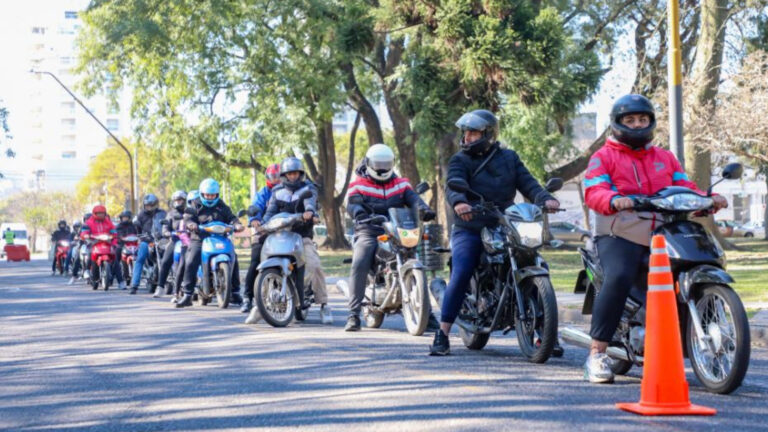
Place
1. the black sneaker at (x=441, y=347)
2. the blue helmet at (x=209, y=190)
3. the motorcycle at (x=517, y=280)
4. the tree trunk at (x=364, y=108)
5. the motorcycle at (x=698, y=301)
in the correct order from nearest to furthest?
the motorcycle at (x=698, y=301) → the motorcycle at (x=517, y=280) → the black sneaker at (x=441, y=347) → the blue helmet at (x=209, y=190) → the tree trunk at (x=364, y=108)

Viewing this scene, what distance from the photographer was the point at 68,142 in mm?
158000

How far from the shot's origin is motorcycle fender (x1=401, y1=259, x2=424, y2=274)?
10.3m

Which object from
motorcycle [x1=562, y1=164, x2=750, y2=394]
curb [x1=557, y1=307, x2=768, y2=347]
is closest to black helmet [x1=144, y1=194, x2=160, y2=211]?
curb [x1=557, y1=307, x2=768, y2=347]

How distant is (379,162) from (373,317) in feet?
5.60

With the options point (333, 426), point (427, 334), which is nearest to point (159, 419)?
point (333, 426)

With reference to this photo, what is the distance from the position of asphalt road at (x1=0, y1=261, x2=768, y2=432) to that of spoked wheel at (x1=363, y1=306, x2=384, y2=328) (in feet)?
0.63

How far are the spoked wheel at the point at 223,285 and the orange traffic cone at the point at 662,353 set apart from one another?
9574mm

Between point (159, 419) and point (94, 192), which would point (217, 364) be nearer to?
point (159, 419)

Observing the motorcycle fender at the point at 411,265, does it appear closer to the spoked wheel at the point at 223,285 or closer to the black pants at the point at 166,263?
the spoked wheel at the point at 223,285

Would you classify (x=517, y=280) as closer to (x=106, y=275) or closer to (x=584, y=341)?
(x=584, y=341)

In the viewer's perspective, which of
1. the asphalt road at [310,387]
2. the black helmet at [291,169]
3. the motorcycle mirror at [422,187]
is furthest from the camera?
the black helmet at [291,169]

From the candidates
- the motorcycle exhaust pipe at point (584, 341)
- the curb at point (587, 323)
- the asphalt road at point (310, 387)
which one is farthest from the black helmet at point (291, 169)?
the motorcycle exhaust pipe at point (584, 341)

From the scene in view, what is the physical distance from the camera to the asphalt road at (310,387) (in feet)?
19.2

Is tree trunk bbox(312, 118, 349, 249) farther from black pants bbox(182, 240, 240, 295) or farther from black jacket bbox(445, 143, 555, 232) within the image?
black jacket bbox(445, 143, 555, 232)
